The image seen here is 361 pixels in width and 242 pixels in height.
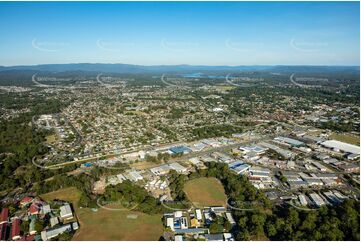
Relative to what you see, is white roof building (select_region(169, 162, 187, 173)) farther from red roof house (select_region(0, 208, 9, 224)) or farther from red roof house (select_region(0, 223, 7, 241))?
red roof house (select_region(0, 223, 7, 241))

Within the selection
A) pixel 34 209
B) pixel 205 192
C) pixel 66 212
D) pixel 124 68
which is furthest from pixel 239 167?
pixel 124 68

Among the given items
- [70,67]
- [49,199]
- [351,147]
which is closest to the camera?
[49,199]

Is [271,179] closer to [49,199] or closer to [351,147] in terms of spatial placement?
[351,147]

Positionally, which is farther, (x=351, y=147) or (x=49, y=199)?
(x=351, y=147)

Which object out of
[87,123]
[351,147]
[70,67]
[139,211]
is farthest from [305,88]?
[70,67]

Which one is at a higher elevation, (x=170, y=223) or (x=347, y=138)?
(x=170, y=223)

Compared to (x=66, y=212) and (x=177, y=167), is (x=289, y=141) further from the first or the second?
(x=66, y=212)
